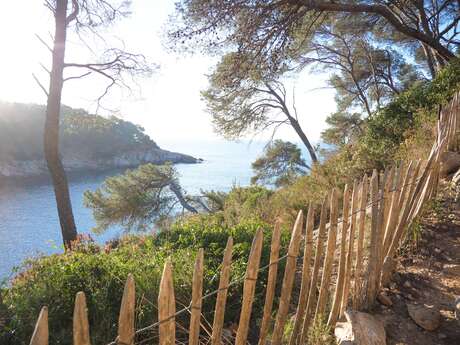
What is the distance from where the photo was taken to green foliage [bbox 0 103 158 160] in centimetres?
3831

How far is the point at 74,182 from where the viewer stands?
109ft

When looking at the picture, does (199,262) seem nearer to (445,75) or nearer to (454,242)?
(454,242)

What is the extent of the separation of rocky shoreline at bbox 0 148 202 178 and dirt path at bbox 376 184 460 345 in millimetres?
23978

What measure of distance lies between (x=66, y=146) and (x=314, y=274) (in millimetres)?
48513

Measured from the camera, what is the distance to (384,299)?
107 inches

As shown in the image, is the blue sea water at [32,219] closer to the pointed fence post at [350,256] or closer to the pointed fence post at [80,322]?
the pointed fence post at [350,256]

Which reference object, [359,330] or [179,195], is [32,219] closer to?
[179,195]

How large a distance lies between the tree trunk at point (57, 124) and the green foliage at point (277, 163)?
10744 millimetres

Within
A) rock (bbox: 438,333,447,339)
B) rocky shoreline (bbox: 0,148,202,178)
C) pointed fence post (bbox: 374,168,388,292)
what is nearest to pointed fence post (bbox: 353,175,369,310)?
pointed fence post (bbox: 374,168,388,292)

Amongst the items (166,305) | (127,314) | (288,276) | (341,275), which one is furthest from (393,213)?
(127,314)

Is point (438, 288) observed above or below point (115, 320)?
above

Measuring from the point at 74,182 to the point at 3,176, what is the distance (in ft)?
27.7

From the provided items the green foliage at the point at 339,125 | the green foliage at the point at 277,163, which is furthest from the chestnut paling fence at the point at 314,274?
the green foliage at the point at 339,125

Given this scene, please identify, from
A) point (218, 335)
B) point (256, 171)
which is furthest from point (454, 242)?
point (256, 171)
